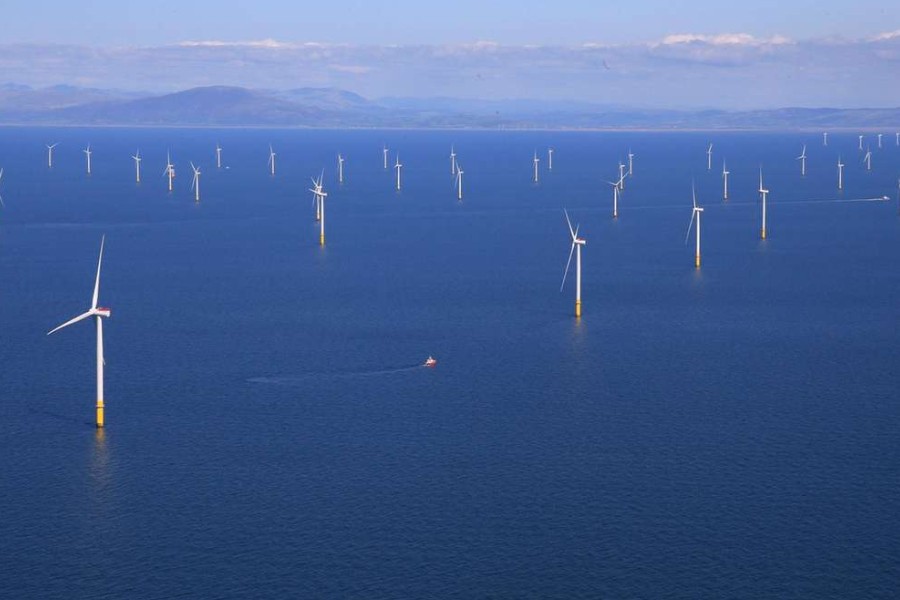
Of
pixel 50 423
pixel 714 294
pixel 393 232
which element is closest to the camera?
pixel 50 423

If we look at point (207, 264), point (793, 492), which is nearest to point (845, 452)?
point (793, 492)

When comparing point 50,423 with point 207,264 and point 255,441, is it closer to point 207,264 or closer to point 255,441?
point 255,441

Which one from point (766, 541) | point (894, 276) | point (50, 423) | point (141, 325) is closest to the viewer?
point (766, 541)

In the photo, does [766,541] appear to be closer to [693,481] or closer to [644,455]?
[693,481]

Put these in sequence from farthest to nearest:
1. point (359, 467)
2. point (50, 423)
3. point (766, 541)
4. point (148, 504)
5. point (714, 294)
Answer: point (714, 294) < point (50, 423) < point (359, 467) < point (148, 504) < point (766, 541)

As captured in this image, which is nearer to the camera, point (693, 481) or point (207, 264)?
point (693, 481)

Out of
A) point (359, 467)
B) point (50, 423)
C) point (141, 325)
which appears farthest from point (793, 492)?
point (141, 325)
